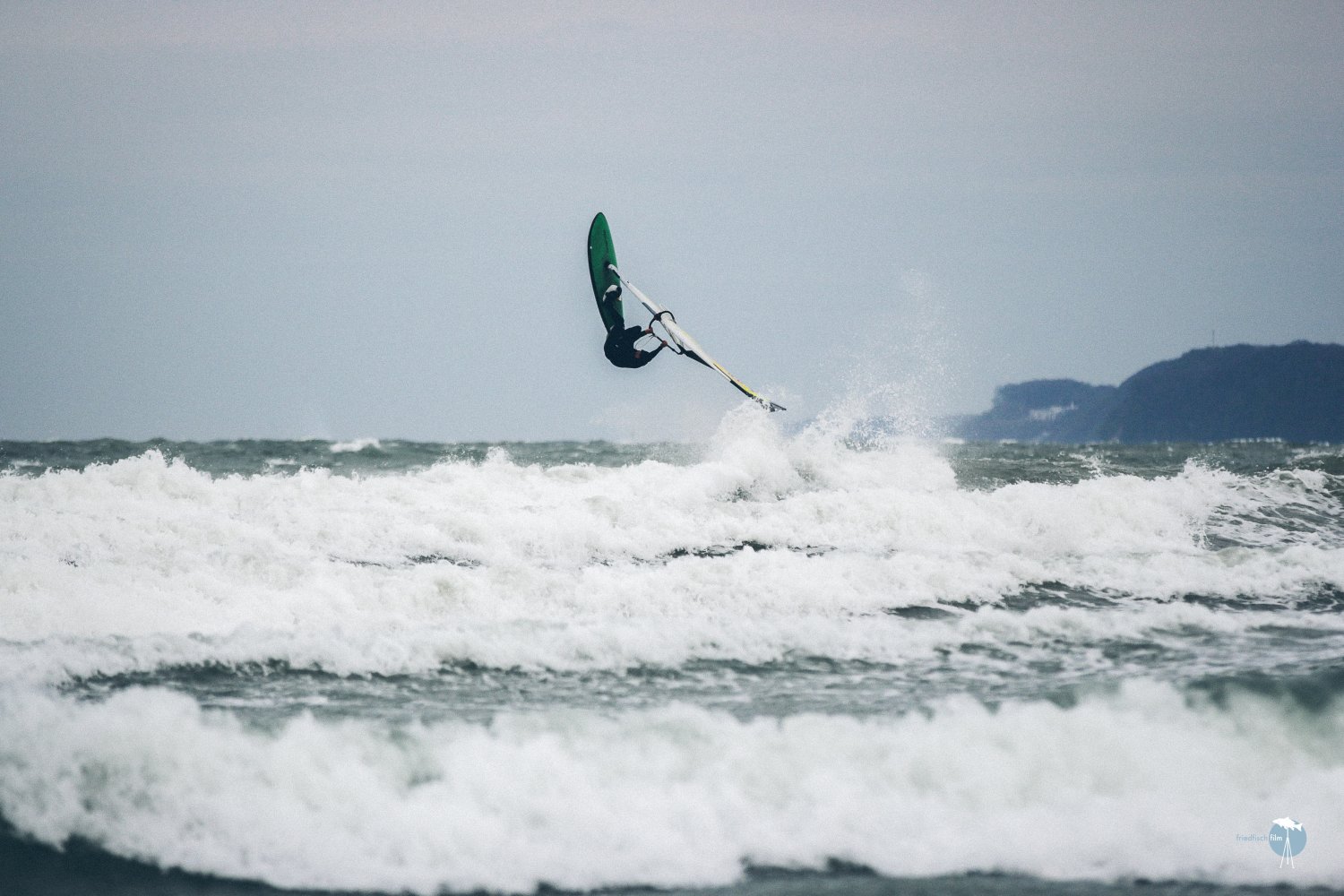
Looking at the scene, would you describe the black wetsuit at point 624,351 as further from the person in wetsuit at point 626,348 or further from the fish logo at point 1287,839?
the fish logo at point 1287,839

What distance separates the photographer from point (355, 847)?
542 centimetres

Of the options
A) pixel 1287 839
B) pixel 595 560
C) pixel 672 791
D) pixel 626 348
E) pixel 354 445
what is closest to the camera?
pixel 1287 839

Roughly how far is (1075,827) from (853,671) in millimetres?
2326

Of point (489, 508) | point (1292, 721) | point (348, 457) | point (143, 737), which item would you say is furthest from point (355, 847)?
point (348, 457)

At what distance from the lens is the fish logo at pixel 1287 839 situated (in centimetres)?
545

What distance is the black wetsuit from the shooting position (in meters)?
14.2

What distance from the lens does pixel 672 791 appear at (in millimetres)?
5801

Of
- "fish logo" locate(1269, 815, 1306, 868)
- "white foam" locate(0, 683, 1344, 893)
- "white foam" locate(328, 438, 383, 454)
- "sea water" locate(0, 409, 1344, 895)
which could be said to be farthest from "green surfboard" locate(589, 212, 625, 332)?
"white foam" locate(328, 438, 383, 454)

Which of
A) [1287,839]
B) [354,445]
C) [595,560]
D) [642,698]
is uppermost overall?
[354,445]

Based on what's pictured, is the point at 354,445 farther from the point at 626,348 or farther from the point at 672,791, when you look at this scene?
the point at 672,791

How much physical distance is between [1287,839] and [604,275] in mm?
11457

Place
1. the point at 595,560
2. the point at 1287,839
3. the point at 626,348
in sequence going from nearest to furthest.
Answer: the point at 1287,839 < the point at 595,560 < the point at 626,348

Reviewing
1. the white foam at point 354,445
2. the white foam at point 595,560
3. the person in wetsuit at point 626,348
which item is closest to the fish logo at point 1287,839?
the white foam at point 595,560

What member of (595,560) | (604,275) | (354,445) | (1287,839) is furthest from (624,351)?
(354,445)
